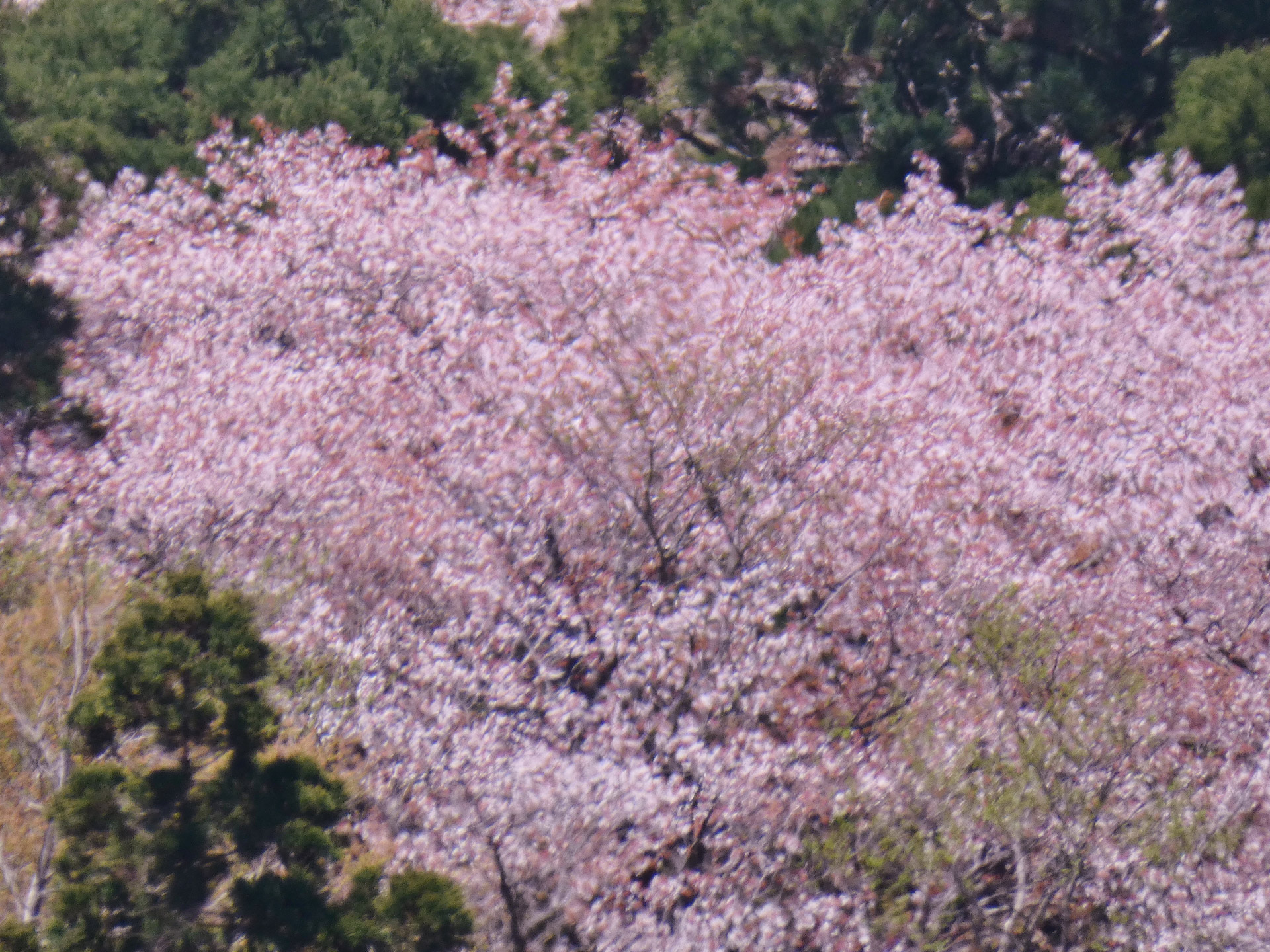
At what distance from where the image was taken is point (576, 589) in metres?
9.73

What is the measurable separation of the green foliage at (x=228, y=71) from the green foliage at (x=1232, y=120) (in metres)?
8.24

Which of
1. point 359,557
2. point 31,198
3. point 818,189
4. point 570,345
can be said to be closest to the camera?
point 359,557

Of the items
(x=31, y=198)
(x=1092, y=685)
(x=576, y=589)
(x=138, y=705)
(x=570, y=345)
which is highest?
(x=31, y=198)

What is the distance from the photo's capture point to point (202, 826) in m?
7.72

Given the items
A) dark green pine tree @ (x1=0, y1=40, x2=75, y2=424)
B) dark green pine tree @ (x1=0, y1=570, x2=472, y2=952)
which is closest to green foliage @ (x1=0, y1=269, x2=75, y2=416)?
dark green pine tree @ (x1=0, y1=40, x2=75, y2=424)

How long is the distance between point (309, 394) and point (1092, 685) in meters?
6.83

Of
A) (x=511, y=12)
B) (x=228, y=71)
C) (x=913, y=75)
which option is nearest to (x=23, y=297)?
(x=228, y=71)

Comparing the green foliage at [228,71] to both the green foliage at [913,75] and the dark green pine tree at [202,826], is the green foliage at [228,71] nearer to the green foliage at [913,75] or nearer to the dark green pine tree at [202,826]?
the green foliage at [913,75]

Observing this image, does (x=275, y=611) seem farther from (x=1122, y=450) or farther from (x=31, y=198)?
(x=31, y=198)

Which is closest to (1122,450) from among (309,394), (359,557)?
(359,557)

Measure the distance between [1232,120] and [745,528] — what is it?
8753mm

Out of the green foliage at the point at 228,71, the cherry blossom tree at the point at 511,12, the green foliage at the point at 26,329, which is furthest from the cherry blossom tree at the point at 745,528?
the cherry blossom tree at the point at 511,12

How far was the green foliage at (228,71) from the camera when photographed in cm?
1817

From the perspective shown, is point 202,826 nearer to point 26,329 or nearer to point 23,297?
point 26,329
